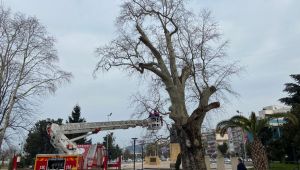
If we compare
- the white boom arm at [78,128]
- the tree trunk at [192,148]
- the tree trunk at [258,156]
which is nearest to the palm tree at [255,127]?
the tree trunk at [258,156]

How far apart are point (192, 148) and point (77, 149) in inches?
295

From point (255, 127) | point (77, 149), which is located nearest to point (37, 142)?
point (77, 149)

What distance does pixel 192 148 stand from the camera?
1833cm

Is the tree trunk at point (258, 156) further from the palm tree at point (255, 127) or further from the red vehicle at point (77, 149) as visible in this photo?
the red vehicle at point (77, 149)

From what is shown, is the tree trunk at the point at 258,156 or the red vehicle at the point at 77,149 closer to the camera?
the red vehicle at the point at 77,149

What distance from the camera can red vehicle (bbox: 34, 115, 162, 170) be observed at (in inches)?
757

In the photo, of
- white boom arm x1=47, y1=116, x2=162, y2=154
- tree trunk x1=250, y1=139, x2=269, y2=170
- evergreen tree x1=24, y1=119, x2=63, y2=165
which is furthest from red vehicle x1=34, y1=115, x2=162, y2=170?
evergreen tree x1=24, y1=119, x2=63, y2=165

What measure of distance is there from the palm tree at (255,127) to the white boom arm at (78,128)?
182 inches

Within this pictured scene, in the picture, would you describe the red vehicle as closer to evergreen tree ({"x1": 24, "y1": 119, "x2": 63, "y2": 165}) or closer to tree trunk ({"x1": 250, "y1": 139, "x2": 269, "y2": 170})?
tree trunk ({"x1": 250, "y1": 139, "x2": 269, "y2": 170})

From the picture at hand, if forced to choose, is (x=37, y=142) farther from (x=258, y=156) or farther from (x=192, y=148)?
(x=192, y=148)

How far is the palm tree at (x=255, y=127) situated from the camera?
22031 millimetres

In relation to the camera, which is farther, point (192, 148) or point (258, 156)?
point (258, 156)

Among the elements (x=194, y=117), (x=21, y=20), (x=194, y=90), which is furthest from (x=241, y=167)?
(x=21, y=20)

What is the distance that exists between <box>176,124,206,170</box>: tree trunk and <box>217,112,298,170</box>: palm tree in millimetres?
5219
